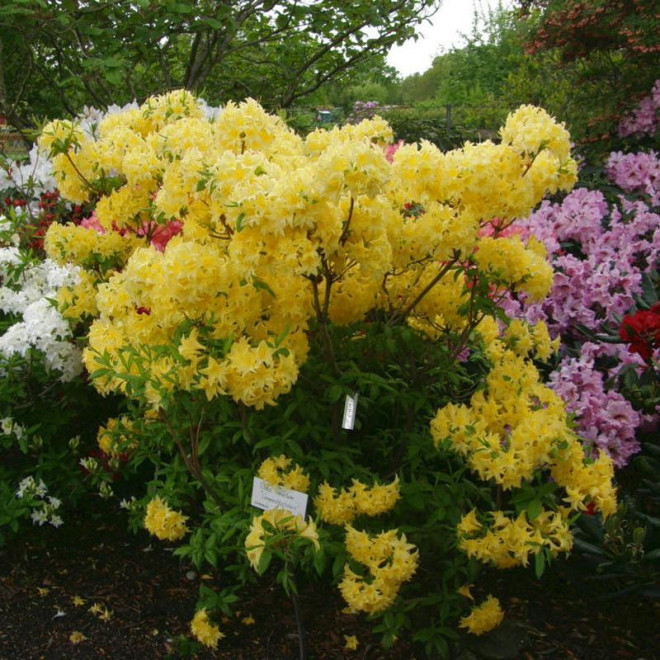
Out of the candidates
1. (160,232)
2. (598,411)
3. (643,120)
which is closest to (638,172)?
(643,120)

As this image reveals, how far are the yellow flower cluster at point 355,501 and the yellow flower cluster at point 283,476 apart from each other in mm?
64

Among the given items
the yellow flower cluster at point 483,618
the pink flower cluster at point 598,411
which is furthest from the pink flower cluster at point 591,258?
the yellow flower cluster at point 483,618

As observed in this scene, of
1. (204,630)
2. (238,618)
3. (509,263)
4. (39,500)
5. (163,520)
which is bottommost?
(238,618)

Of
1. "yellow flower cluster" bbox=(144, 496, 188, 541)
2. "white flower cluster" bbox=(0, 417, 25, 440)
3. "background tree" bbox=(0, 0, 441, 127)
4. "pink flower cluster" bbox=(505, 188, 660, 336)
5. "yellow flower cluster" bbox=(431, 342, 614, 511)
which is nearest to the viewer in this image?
"yellow flower cluster" bbox=(431, 342, 614, 511)

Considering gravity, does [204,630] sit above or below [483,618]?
below

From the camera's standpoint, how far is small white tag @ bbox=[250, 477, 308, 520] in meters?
2.10

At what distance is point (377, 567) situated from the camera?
2072 millimetres

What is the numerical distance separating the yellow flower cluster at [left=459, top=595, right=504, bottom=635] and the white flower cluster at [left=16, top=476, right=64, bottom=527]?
1643 millimetres

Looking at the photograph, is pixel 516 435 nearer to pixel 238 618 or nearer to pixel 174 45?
pixel 238 618

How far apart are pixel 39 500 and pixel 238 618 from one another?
93 centimetres

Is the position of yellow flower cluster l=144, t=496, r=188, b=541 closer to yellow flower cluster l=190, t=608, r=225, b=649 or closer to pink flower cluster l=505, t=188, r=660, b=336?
yellow flower cluster l=190, t=608, r=225, b=649

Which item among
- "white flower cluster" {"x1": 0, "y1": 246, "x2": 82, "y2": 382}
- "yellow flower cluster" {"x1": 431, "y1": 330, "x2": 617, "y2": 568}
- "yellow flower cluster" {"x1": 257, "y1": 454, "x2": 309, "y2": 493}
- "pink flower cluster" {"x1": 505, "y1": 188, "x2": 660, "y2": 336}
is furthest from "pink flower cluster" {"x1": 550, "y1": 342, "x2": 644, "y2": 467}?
"white flower cluster" {"x1": 0, "y1": 246, "x2": 82, "y2": 382}

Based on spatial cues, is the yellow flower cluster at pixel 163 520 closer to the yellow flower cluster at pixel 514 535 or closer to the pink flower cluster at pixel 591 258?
the yellow flower cluster at pixel 514 535

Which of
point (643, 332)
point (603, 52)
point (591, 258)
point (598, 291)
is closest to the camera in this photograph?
point (643, 332)
